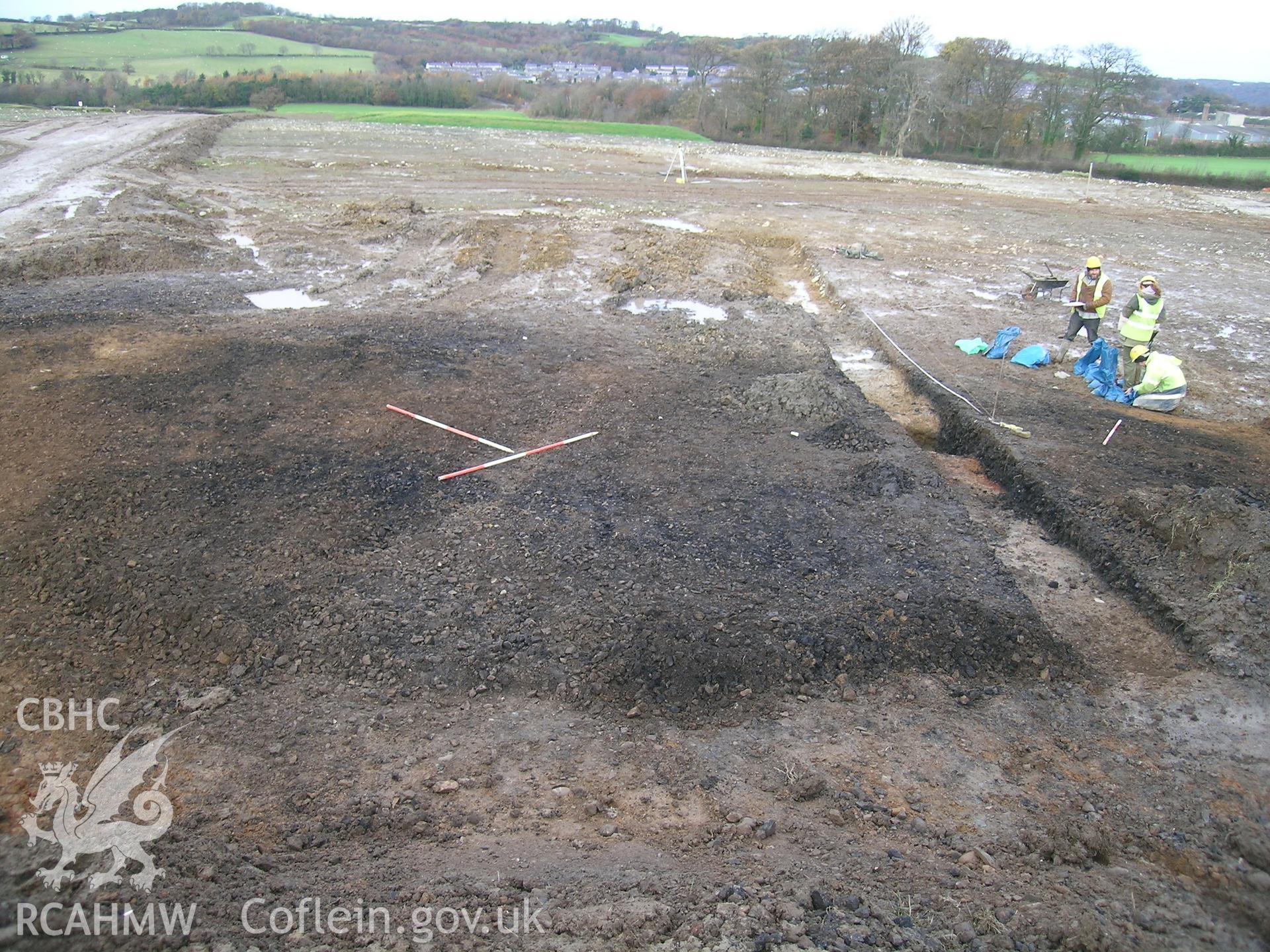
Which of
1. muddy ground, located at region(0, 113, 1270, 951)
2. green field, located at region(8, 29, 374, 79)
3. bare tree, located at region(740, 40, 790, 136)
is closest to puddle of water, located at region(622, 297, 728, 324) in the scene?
muddy ground, located at region(0, 113, 1270, 951)

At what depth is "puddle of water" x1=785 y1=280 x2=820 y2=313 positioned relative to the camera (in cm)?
1397

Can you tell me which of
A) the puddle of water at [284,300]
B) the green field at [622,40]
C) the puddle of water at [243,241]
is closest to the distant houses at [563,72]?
the green field at [622,40]

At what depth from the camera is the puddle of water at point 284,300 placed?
41.9 feet

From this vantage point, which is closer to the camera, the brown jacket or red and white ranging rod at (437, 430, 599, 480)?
red and white ranging rod at (437, 430, 599, 480)

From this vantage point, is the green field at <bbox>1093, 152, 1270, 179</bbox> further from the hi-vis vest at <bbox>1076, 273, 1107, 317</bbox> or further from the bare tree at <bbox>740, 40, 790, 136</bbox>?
the hi-vis vest at <bbox>1076, 273, 1107, 317</bbox>

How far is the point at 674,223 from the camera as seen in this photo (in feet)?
62.6

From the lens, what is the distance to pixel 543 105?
43750 mm

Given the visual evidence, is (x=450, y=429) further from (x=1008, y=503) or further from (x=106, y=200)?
(x=106, y=200)

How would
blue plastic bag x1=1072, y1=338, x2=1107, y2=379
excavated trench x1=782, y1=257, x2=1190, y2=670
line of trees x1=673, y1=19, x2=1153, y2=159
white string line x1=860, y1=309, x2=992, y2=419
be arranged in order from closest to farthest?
excavated trench x1=782, y1=257, x2=1190, y2=670, white string line x1=860, y1=309, x2=992, y2=419, blue plastic bag x1=1072, y1=338, x2=1107, y2=379, line of trees x1=673, y1=19, x2=1153, y2=159

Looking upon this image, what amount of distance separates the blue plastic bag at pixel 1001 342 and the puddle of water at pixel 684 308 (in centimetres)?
421

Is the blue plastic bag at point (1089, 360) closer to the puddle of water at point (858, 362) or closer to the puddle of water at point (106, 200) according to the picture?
the puddle of water at point (858, 362)

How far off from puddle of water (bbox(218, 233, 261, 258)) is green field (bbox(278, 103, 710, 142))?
2288cm

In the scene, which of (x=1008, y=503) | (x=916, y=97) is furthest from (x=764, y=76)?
(x=1008, y=503)

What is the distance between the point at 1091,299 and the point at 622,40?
320ft
